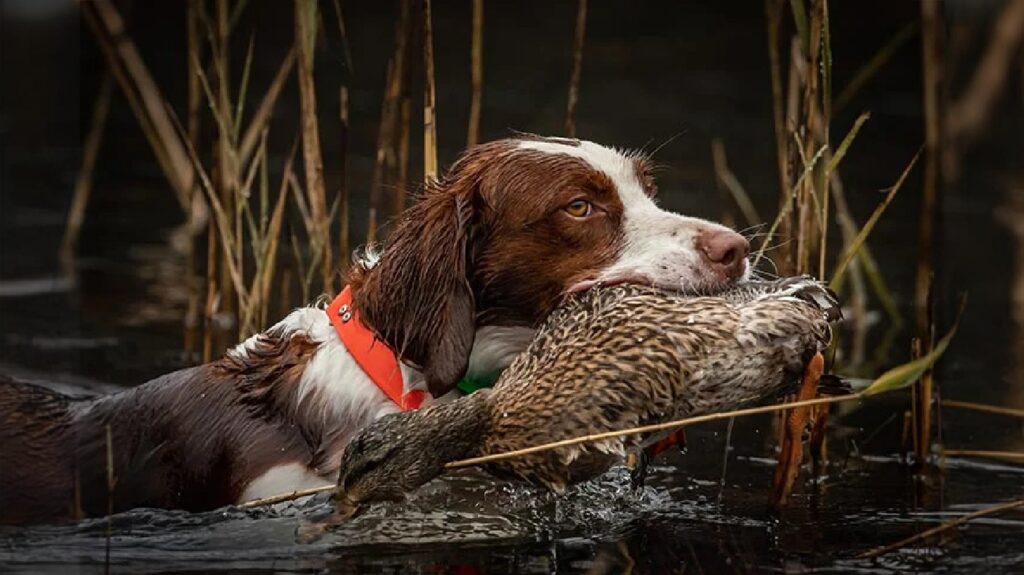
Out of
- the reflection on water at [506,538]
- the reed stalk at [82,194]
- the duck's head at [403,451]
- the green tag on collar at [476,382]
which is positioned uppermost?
the reed stalk at [82,194]

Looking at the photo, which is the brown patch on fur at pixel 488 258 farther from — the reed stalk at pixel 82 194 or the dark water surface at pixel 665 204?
the reed stalk at pixel 82 194

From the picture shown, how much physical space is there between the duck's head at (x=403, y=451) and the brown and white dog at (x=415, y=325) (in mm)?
263

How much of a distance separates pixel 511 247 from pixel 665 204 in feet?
15.9

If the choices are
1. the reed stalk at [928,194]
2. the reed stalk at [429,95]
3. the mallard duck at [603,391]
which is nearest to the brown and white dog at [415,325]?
the mallard duck at [603,391]

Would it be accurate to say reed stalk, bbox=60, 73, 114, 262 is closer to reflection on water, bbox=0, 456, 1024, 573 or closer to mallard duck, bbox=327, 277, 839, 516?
reflection on water, bbox=0, 456, 1024, 573

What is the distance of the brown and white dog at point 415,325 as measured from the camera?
12.7 ft

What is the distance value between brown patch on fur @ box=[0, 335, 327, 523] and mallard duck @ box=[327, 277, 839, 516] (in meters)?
0.41

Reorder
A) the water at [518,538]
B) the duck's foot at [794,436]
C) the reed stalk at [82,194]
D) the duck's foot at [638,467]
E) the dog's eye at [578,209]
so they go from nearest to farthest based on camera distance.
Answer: the duck's foot at [794,436] < the water at [518,538] < the dog's eye at [578,209] < the duck's foot at [638,467] < the reed stalk at [82,194]

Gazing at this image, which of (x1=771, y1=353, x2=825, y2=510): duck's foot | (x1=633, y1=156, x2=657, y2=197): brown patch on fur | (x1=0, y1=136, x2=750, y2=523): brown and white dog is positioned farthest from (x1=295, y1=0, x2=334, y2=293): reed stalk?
(x1=771, y1=353, x2=825, y2=510): duck's foot

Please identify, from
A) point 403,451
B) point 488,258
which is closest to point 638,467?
point 488,258

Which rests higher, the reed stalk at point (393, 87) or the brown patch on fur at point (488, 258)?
the reed stalk at point (393, 87)

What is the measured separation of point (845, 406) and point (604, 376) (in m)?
2.58

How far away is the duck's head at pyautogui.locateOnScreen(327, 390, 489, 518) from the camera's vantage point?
140 inches

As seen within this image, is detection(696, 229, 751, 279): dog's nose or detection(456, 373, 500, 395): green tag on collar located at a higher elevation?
detection(696, 229, 751, 279): dog's nose
